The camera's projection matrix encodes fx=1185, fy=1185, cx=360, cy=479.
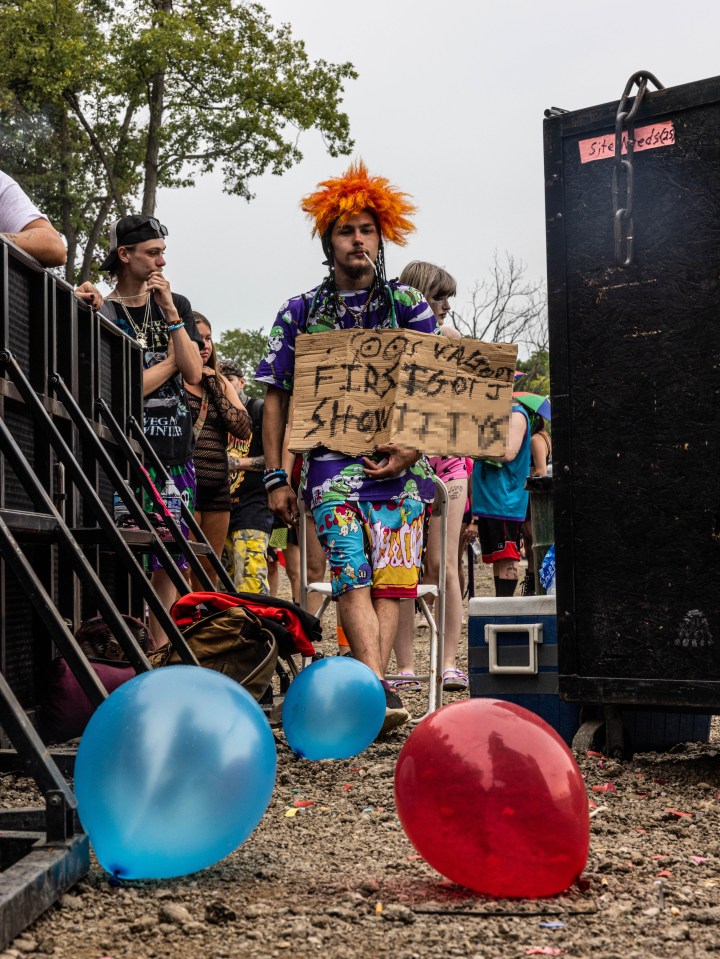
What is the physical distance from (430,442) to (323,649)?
14.1ft

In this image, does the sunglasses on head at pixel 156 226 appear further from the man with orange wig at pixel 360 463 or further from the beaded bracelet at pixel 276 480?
the beaded bracelet at pixel 276 480

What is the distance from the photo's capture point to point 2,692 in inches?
104

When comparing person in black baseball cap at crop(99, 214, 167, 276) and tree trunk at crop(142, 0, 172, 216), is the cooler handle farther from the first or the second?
tree trunk at crop(142, 0, 172, 216)

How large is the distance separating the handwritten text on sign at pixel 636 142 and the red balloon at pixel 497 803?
2.29 m

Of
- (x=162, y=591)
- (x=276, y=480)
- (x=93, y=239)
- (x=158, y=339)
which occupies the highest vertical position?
(x=93, y=239)

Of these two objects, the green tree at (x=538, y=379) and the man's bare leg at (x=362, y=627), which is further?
the green tree at (x=538, y=379)

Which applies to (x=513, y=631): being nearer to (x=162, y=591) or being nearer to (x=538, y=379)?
(x=162, y=591)

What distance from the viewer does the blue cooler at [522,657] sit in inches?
180

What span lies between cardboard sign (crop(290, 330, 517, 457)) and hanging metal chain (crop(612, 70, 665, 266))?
1.12 meters

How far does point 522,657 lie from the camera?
4613 millimetres

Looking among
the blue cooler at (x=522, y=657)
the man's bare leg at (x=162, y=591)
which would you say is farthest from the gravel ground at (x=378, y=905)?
the man's bare leg at (x=162, y=591)

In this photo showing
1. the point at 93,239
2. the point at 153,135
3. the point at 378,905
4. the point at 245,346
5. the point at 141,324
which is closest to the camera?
the point at 378,905

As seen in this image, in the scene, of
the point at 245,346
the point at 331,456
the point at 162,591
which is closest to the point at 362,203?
the point at 331,456

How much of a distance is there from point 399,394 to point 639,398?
122 cm
